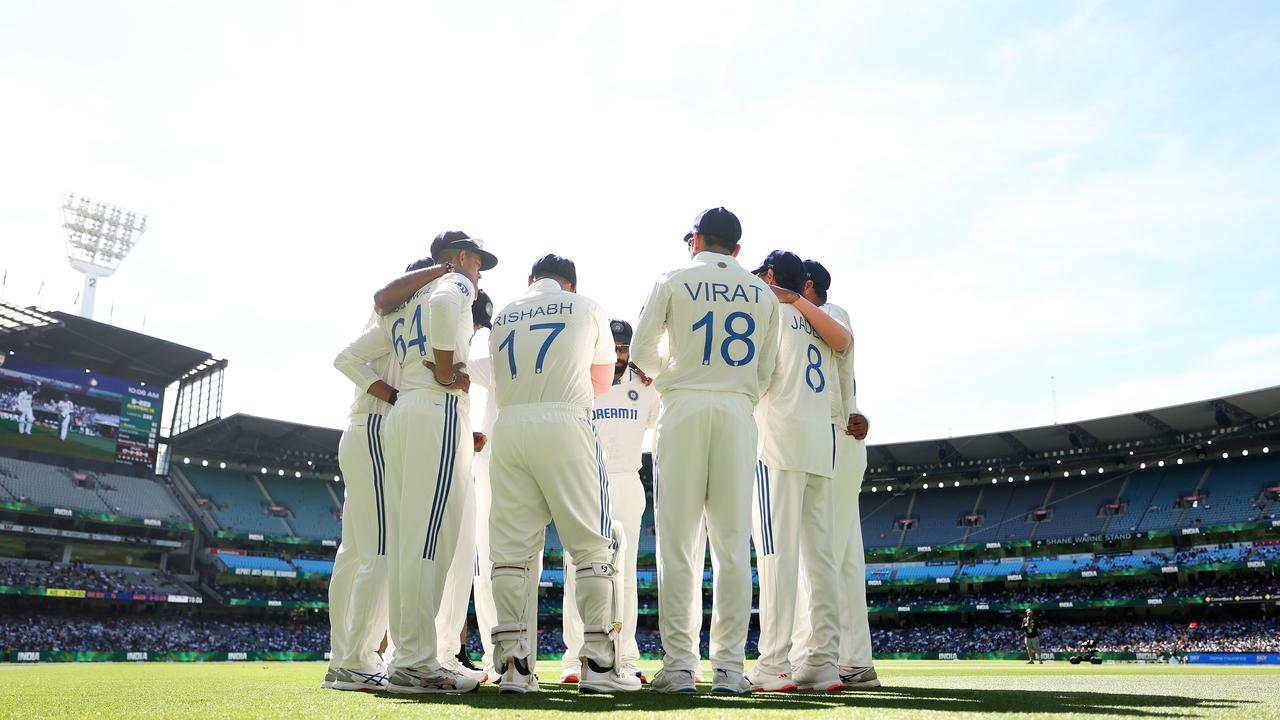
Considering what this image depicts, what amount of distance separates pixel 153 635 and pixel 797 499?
3993cm

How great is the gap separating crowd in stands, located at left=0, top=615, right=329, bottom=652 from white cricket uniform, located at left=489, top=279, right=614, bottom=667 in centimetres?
3379

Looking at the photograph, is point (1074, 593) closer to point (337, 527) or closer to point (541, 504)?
point (337, 527)

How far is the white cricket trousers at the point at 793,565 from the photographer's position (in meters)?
5.21

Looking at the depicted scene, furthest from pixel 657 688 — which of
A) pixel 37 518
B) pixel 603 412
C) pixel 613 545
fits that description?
pixel 37 518

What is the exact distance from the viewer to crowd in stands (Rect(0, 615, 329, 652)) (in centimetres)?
3462

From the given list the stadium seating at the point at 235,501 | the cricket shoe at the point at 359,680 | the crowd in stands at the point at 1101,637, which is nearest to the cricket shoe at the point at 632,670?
the cricket shoe at the point at 359,680

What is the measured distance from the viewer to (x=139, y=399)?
40.7m

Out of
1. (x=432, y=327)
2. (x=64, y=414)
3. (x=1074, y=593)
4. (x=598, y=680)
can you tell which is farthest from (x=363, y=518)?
(x=1074, y=593)

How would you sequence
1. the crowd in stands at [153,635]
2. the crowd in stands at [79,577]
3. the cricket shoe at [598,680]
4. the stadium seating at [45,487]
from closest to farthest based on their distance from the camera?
the cricket shoe at [598,680]
the crowd in stands at [153,635]
the crowd in stands at [79,577]
the stadium seating at [45,487]

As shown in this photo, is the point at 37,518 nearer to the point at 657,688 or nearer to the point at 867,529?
the point at 867,529

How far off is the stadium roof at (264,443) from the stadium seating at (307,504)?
105 centimetres

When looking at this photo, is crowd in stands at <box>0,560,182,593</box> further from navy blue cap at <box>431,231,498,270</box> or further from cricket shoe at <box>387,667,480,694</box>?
cricket shoe at <box>387,667,480,694</box>

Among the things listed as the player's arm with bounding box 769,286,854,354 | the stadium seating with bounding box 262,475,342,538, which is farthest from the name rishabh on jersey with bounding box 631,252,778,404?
the stadium seating with bounding box 262,475,342,538

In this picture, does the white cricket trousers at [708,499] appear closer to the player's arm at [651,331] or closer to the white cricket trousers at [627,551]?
the player's arm at [651,331]
